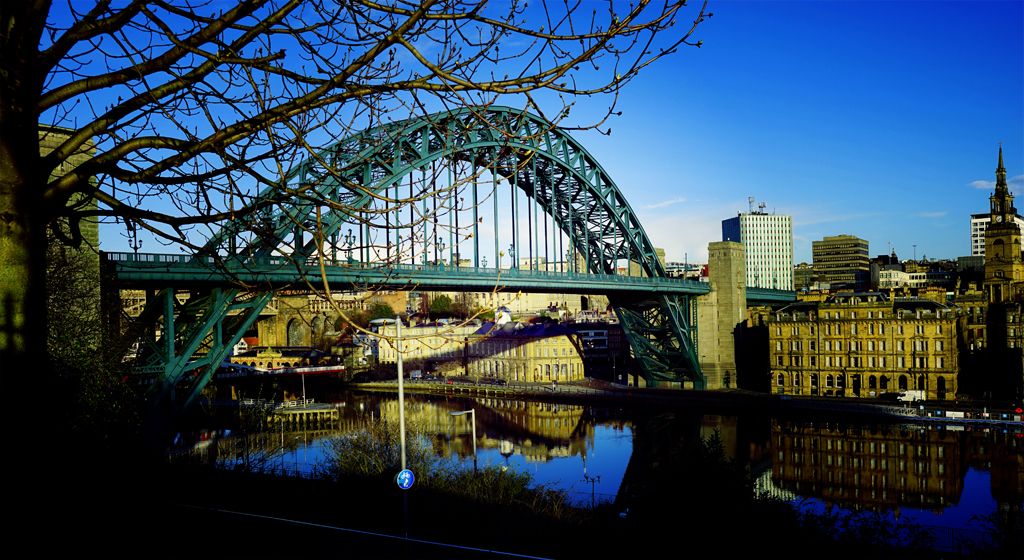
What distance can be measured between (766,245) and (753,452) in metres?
128

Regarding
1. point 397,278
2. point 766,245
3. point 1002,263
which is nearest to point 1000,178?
point 1002,263

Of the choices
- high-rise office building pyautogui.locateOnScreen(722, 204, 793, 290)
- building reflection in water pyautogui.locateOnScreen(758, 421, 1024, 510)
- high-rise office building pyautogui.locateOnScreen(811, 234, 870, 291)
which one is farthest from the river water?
high-rise office building pyautogui.locateOnScreen(722, 204, 793, 290)

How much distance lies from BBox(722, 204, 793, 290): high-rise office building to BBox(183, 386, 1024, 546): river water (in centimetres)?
11338

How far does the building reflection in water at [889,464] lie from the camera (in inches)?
1235

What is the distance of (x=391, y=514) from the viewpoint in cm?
1326

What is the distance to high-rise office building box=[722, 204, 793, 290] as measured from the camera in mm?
159500

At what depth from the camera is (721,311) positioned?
5781 centimetres

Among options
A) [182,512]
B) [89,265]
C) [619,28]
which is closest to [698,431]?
[89,265]

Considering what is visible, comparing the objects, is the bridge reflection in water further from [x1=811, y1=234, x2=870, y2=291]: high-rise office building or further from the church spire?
[x1=811, y1=234, x2=870, y2=291]: high-rise office building

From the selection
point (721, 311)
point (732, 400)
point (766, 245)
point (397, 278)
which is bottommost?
point (732, 400)

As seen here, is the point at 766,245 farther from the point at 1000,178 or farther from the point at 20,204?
the point at 20,204

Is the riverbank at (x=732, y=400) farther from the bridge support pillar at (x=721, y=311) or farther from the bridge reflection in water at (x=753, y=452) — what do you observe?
the bridge support pillar at (x=721, y=311)

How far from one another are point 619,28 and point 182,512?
7059mm

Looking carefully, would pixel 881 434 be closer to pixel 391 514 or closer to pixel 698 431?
pixel 698 431
